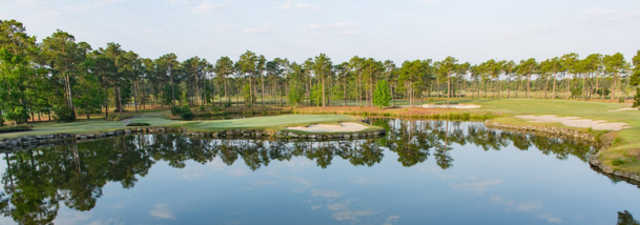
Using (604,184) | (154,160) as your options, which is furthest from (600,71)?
(154,160)

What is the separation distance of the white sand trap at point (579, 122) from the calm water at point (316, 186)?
6.77m

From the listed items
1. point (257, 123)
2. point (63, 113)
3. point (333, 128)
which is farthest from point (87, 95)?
point (333, 128)

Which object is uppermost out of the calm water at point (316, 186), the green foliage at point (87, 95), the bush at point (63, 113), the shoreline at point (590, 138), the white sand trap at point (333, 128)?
the green foliage at point (87, 95)

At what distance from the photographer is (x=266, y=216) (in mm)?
13328

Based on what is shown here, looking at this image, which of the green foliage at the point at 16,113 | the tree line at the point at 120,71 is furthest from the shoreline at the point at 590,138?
the green foliage at the point at 16,113

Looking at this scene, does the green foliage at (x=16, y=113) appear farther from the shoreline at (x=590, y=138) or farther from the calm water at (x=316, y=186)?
the shoreline at (x=590, y=138)

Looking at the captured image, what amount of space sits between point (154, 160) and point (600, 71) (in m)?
118

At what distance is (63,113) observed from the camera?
4556 cm

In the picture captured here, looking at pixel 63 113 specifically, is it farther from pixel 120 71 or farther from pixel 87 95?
pixel 120 71

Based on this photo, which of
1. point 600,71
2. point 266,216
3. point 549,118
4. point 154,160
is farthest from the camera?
point 600,71

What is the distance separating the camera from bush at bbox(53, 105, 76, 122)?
45031mm

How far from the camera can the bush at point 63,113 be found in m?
45.0

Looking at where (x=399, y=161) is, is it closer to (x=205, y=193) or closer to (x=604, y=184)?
(x=604, y=184)

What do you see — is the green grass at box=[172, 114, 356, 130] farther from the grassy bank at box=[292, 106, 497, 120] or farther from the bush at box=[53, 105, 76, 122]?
the grassy bank at box=[292, 106, 497, 120]
